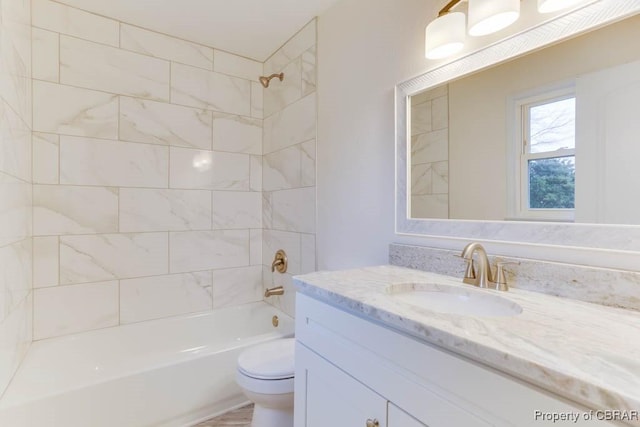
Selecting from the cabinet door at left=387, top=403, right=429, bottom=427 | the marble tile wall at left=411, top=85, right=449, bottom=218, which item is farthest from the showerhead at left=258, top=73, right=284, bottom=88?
the cabinet door at left=387, top=403, right=429, bottom=427

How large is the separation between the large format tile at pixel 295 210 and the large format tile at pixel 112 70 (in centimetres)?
114

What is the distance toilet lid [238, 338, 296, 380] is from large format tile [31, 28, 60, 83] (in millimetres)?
2037

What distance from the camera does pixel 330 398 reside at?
100 centimetres

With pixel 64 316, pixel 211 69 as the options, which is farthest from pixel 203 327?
pixel 211 69

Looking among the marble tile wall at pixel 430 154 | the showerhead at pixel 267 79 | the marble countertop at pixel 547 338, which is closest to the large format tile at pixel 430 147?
the marble tile wall at pixel 430 154

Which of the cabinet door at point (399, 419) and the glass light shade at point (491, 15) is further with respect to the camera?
the glass light shade at point (491, 15)

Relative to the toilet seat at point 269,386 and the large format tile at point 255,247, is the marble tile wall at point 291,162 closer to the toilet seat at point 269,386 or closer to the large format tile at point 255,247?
the large format tile at point 255,247

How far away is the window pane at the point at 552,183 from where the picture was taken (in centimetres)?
93

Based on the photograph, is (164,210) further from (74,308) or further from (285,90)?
(285,90)

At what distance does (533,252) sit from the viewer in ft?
3.24

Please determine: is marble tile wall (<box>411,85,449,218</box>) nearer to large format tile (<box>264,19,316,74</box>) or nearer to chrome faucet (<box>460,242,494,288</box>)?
chrome faucet (<box>460,242,494,288</box>)

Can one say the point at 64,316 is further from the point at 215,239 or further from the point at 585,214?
the point at 585,214

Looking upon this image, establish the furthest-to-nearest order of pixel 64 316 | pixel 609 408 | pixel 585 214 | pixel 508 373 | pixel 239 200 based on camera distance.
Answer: pixel 239 200
pixel 64 316
pixel 585 214
pixel 508 373
pixel 609 408

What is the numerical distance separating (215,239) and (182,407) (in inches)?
45.2
